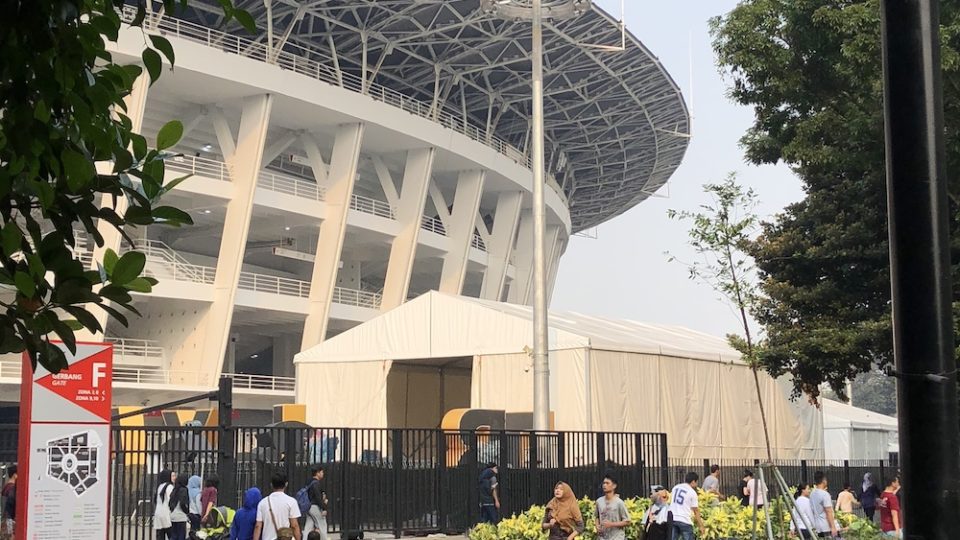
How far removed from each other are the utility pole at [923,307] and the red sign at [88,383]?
6.92 metres

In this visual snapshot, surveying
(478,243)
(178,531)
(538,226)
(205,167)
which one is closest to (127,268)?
(178,531)

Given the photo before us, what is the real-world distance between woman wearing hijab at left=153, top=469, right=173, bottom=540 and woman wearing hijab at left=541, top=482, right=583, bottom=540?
201 inches

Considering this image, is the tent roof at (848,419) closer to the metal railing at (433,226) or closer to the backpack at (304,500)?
the metal railing at (433,226)

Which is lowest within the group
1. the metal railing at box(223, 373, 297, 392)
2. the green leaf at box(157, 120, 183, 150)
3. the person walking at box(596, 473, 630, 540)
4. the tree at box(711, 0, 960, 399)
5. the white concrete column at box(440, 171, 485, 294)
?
the person walking at box(596, 473, 630, 540)

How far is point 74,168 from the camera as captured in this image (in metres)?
3.13

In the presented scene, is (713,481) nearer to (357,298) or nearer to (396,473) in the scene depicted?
(396,473)

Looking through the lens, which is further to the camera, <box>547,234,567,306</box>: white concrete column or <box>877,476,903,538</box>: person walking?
<box>547,234,567,306</box>: white concrete column

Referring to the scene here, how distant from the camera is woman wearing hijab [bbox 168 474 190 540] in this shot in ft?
52.5

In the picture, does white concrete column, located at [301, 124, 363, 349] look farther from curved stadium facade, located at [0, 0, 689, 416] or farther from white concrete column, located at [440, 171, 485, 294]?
white concrete column, located at [440, 171, 485, 294]

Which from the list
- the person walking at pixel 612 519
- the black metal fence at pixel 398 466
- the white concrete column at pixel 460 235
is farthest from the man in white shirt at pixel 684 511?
the white concrete column at pixel 460 235

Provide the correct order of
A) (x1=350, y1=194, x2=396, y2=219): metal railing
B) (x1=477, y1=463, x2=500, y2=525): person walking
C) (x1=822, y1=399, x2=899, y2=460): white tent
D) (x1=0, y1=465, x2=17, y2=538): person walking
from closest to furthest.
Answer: (x1=0, y1=465, x2=17, y2=538): person walking
(x1=477, y1=463, x2=500, y2=525): person walking
(x1=350, y1=194, x2=396, y2=219): metal railing
(x1=822, y1=399, x2=899, y2=460): white tent

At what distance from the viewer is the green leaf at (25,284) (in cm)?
303

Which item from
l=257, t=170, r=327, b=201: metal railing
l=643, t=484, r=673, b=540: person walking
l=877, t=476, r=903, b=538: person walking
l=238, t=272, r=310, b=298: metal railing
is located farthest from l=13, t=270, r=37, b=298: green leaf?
l=238, t=272, r=310, b=298: metal railing

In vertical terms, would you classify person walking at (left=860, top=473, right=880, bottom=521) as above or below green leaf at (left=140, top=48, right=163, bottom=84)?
below
